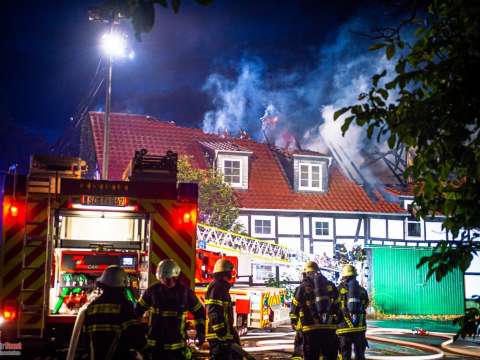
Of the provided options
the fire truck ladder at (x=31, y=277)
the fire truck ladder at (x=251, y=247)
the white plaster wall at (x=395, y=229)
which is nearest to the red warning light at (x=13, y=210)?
the fire truck ladder at (x=31, y=277)

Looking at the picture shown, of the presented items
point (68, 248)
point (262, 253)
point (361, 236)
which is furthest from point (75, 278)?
point (361, 236)

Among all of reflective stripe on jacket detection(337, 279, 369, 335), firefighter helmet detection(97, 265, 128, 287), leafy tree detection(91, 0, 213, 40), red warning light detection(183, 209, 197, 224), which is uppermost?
leafy tree detection(91, 0, 213, 40)

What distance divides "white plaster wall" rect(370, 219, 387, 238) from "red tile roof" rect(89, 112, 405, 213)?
0.58 metres

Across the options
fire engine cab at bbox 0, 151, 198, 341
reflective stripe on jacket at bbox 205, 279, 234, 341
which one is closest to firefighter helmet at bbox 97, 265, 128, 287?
reflective stripe on jacket at bbox 205, 279, 234, 341

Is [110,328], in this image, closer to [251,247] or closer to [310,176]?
[251,247]

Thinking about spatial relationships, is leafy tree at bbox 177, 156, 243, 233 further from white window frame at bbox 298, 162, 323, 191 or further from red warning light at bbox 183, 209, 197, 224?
red warning light at bbox 183, 209, 197, 224

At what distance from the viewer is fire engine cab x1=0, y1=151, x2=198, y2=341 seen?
839 centimetres

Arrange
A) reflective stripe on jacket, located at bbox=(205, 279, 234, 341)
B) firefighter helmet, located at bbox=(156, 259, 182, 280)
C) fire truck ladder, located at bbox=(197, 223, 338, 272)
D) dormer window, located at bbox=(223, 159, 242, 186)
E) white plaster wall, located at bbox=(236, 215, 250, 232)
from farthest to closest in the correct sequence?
1. dormer window, located at bbox=(223, 159, 242, 186)
2. white plaster wall, located at bbox=(236, 215, 250, 232)
3. fire truck ladder, located at bbox=(197, 223, 338, 272)
4. reflective stripe on jacket, located at bbox=(205, 279, 234, 341)
5. firefighter helmet, located at bbox=(156, 259, 182, 280)

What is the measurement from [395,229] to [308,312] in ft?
75.9

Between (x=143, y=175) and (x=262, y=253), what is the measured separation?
55.2 ft

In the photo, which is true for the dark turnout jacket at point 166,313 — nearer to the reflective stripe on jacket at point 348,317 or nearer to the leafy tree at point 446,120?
the leafy tree at point 446,120

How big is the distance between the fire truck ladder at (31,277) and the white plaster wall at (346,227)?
22.4m

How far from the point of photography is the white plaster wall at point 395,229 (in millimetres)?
30516

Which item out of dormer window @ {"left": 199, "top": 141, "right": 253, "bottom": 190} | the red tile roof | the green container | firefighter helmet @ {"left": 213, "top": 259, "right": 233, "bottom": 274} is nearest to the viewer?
firefighter helmet @ {"left": 213, "top": 259, "right": 233, "bottom": 274}
